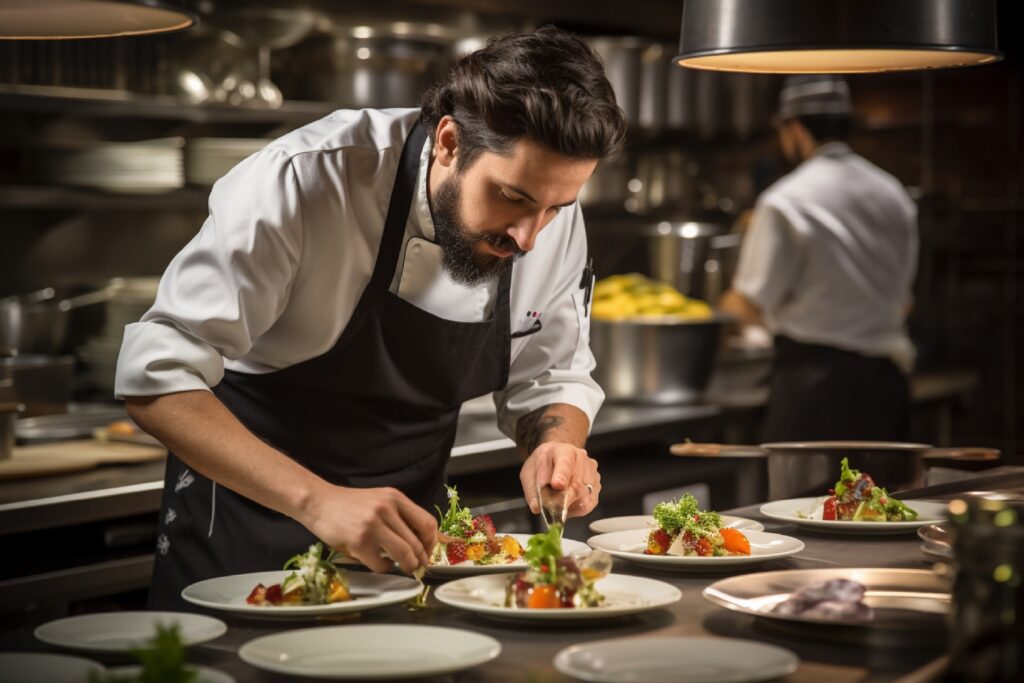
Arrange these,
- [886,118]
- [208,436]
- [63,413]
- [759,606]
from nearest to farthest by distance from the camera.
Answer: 1. [759,606]
2. [208,436]
3. [63,413]
4. [886,118]

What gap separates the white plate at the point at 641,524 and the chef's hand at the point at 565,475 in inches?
1.8

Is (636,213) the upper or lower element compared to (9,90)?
lower

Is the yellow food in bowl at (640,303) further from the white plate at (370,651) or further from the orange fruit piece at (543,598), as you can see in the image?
the white plate at (370,651)

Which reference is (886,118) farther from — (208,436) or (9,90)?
(208,436)

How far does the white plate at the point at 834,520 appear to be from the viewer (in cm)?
209

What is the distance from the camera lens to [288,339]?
88.4 inches

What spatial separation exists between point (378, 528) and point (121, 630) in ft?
1.06

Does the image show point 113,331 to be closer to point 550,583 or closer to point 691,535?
point 691,535

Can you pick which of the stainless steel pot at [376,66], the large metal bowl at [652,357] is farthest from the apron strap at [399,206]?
the large metal bowl at [652,357]

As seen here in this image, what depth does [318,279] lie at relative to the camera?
2.20 m

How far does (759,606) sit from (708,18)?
3.08 ft

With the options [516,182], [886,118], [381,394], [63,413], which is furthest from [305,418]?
[886,118]

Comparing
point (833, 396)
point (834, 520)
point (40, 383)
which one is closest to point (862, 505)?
point (834, 520)

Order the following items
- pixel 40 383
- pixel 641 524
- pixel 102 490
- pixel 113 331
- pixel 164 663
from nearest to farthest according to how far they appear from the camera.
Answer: pixel 164 663 → pixel 641 524 → pixel 102 490 → pixel 40 383 → pixel 113 331
